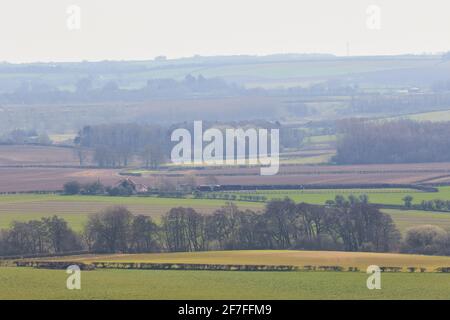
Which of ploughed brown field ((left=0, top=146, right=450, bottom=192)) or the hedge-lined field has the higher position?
ploughed brown field ((left=0, top=146, right=450, bottom=192))

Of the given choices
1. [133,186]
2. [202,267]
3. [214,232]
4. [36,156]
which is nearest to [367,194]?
[133,186]

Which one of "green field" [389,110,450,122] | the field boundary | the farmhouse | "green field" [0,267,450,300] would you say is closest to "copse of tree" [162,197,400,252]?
the field boundary

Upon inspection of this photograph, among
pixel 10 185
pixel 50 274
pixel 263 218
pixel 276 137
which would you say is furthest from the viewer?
pixel 276 137

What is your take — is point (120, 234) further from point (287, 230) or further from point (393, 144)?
point (393, 144)

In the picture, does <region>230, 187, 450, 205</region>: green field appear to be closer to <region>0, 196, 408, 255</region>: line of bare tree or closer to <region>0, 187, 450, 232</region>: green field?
<region>0, 187, 450, 232</region>: green field

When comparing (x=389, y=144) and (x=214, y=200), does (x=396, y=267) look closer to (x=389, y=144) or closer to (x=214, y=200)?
(x=214, y=200)

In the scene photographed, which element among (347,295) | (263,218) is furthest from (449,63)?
(347,295)
